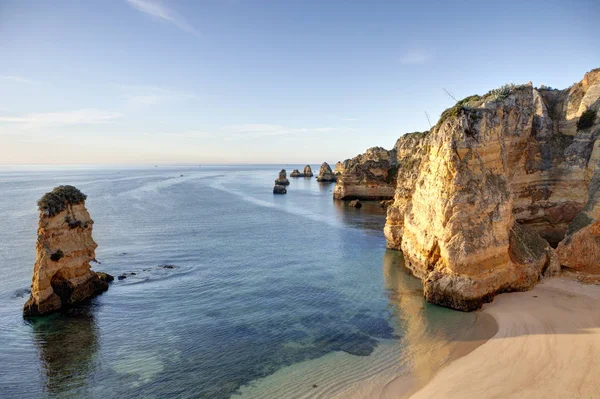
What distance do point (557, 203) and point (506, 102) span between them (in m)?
8.65

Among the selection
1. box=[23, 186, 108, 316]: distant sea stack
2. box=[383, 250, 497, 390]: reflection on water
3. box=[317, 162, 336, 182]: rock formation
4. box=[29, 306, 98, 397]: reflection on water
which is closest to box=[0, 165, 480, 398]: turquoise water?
box=[29, 306, 98, 397]: reflection on water

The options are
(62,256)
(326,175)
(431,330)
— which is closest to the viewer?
(431,330)

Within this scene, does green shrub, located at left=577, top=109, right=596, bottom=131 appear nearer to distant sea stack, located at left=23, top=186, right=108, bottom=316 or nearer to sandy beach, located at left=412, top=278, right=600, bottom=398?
A: sandy beach, located at left=412, top=278, right=600, bottom=398

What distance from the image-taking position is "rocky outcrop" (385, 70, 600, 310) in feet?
71.7

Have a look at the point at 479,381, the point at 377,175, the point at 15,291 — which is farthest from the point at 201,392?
the point at 377,175

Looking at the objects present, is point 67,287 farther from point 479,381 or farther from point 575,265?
point 575,265

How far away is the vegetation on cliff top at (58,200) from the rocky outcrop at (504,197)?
23.9 metres

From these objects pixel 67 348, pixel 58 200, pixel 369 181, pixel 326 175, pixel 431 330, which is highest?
pixel 326 175

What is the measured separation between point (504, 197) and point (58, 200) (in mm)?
28616

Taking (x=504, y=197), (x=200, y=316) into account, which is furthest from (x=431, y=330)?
(x=200, y=316)

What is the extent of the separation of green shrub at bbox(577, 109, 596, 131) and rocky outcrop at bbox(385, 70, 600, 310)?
9.8 inches

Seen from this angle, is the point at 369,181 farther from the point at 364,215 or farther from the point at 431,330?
the point at 431,330

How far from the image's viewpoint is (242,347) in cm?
1777

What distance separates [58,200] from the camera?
934 inches
